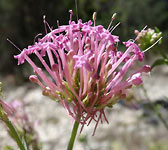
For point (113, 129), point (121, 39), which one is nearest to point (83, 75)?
point (113, 129)

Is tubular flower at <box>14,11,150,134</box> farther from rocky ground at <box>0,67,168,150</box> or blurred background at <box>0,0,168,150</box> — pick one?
rocky ground at <box>0,67,168,150</box>

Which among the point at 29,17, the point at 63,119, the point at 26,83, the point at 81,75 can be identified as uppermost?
the point at 29,17

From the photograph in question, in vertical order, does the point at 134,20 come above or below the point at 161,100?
above

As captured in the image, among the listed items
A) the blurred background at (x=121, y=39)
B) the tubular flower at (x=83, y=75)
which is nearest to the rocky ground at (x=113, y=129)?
the blurred background at (x=121, y=39)

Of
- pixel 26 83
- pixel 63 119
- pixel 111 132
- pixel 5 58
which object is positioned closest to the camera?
pixel 111 132

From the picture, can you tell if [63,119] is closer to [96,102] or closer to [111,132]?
[111,132]

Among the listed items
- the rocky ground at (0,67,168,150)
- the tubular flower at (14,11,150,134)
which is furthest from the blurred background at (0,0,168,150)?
the tubular flower at (14,11,150,134)

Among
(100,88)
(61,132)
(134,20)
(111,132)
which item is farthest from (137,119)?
(134,20)

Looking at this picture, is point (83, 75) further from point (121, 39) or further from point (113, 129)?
point (121, 39)
